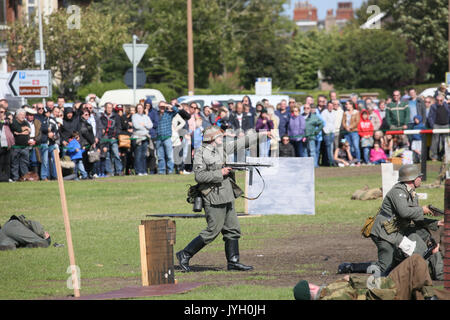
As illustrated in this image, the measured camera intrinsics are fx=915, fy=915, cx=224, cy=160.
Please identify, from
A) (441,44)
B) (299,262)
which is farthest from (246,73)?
(299,262)

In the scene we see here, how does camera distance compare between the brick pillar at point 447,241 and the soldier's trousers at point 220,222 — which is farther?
the soldier's trousers at point 220,222

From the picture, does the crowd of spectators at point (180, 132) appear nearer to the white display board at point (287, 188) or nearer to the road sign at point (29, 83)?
the road sign at point (29, 83)

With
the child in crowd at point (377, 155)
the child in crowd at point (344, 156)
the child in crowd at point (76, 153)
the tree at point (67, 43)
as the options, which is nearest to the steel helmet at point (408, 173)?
the child in crowd at point (76, 153)

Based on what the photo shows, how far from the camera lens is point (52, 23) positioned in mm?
54438

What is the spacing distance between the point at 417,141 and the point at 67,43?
31437 millimetres

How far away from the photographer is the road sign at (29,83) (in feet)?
89.6

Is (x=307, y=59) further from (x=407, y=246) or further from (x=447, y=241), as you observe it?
(x=447, y=241)

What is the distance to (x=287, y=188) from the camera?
18609 mm

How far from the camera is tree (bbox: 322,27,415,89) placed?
70688mm

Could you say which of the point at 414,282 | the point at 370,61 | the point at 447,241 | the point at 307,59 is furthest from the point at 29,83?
the point at 307,59

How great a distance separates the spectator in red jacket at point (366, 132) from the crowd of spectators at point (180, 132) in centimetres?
3

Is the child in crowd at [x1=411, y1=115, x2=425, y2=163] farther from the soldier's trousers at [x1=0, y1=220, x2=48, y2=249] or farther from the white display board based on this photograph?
the soldier's trousers at [x1=0, y1=220, x2=48, y2=249]

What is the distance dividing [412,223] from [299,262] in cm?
206
